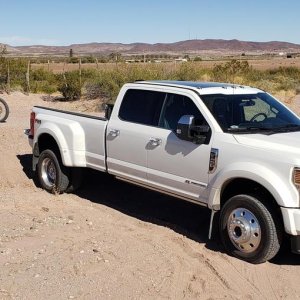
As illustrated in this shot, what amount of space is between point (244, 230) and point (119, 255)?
1.34 m

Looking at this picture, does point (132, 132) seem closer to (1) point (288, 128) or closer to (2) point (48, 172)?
(1) point (288, 128)

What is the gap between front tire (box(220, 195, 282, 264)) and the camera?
5.56m

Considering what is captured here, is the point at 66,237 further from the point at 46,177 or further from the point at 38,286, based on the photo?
the point at 46,177

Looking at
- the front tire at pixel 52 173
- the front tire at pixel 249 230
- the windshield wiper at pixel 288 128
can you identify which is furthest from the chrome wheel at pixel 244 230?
the front tire at pixel 52 173

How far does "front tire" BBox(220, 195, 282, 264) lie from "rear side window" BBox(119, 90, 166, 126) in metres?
1.67

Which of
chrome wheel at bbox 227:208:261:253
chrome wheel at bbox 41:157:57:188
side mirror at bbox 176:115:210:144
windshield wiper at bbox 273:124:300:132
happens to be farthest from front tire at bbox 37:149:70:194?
windshield wiper at bbox 273:124:300:132

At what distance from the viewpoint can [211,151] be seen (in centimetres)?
612

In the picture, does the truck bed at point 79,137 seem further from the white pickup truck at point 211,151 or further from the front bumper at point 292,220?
the front bumper at point 292,220

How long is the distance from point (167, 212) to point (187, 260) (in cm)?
219

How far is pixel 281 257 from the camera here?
6.02 m

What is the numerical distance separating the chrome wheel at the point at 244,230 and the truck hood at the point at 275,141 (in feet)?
2.31

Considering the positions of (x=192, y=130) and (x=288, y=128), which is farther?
(x=288, y=128)

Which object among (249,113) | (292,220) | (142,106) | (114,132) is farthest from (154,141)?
(292,220)

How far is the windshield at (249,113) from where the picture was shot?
20.9 ft
